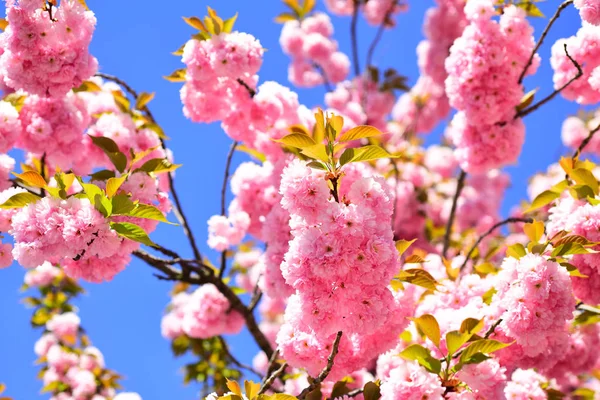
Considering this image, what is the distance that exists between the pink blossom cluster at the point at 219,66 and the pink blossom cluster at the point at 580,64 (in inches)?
68.6

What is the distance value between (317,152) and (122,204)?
0.79 metres

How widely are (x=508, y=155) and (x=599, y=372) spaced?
427cm

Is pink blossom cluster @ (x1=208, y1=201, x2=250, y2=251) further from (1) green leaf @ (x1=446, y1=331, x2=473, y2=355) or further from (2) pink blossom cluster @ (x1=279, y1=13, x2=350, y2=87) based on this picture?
(2) pink blossom cluster @ (x1=279, y1=13, x2=350, y2=87)

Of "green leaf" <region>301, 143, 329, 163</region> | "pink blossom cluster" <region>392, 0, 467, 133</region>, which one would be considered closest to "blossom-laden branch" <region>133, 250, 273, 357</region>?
"green leaf" <region>301, 143, 329, 163</region>

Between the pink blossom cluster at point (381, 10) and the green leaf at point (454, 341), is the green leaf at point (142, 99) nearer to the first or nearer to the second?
the green leaf at point (454, 341)

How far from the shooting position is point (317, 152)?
79.8 inches

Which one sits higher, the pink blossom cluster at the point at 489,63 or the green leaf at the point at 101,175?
the pink blossom cluster at the point at 489,63

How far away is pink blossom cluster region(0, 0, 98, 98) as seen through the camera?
2656 mm

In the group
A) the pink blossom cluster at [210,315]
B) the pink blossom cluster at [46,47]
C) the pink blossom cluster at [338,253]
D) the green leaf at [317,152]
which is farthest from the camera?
the pink blossom cluster at [210,315]

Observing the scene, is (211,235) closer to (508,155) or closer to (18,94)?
(18,94)

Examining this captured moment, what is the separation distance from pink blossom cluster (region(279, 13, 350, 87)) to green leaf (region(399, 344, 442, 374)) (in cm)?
531

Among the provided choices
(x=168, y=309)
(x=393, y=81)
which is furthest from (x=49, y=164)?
(x=393, y=81)

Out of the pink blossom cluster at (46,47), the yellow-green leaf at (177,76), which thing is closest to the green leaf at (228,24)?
the yellow-green leaf at (177,76)

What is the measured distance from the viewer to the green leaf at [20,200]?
7.28 feet
